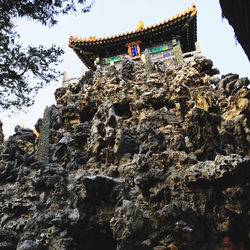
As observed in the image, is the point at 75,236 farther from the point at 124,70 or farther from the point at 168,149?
the point at 124,70

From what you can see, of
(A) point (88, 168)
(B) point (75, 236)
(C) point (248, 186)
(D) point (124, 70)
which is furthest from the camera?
(D) point (124, 70)

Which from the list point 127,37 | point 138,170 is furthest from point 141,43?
point 138,170

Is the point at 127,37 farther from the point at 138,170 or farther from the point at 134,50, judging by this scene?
the point at 138,170

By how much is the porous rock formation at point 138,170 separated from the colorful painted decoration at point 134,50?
17.4 feet

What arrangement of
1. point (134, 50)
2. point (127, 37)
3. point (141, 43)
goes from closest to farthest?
point (127, 37), point (134, 50), point (141, 43)

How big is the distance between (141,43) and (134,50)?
1.00 meters

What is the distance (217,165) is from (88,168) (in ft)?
19.1

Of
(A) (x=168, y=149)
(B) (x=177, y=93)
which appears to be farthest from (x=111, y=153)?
(B) (x=177, y=93)

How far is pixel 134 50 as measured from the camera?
18594 mm

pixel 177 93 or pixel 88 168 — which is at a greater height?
pixel 177 93

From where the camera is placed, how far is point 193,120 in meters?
Answer: 8.26

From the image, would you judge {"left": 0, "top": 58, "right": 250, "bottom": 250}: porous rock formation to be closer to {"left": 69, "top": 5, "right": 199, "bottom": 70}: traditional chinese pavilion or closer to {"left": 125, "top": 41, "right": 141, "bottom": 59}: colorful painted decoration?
{"left": 125, "top": 41, "right": 141, "bottom": 59}: colorful painted decoration

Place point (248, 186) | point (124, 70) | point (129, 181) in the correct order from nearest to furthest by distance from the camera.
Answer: point (248, 186) < point (129, 181) < point (124, 70)

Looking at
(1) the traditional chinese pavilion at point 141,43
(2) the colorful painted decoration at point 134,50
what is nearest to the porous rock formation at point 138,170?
(2) the colorful painted decoration at point 134,50
